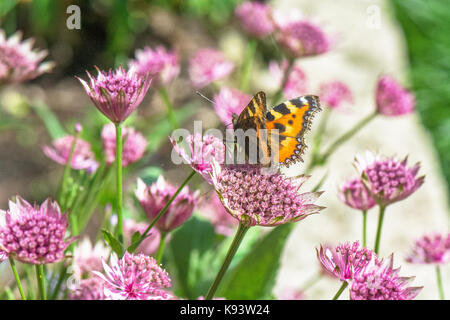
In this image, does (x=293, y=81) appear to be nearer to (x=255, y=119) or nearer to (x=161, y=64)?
(x=161, y=64)

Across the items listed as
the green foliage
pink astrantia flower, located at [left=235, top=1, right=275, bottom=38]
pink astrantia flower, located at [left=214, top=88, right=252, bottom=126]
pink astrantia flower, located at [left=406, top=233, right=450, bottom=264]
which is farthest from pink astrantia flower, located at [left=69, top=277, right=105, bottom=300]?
the green foliage

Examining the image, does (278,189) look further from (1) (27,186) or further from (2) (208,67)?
(1) (27,186)

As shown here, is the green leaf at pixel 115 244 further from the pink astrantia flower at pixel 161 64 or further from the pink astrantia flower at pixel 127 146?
the pink astrantia flower at pixel 161 64

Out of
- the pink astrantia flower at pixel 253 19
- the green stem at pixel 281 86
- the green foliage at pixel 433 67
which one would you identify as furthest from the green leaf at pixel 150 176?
the green foliage at pixel 433 67

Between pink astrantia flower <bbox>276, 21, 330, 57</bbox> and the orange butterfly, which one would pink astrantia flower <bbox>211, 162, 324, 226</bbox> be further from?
pink astrantia flower <bbox>276, 21, 330, 57</bbox>
